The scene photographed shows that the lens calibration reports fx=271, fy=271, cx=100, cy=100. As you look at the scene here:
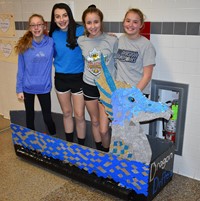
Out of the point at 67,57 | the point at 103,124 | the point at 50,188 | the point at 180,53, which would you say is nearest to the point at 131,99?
the point at 103,124

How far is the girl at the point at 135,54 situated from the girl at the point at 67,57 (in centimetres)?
39

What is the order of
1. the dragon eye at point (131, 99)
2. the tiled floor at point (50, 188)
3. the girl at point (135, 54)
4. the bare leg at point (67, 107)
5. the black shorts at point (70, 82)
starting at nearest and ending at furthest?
the dragon eye at point (131, 99) < the girl at point (135, 54) < the tiled floor at point (50, 188) < the black shorts at point (70, 82) < the bare leg at point (67, 107)

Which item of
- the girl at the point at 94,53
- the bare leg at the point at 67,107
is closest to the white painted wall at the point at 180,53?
the girl at the point at 94,53

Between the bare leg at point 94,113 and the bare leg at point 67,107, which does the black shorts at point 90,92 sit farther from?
the bare leg at point 67,107

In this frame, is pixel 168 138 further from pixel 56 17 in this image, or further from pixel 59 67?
pixel 56 17

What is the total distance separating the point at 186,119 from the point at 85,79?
939mm

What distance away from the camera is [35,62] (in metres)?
2.49

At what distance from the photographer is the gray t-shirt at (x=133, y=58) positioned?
2.07 metres

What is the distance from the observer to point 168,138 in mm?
2494

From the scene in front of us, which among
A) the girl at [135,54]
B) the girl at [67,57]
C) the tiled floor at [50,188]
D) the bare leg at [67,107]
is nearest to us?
the girl at [135,54]

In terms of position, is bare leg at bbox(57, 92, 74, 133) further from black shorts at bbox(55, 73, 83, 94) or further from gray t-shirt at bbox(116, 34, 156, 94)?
gray t-shirt at bbox(116, 34, 156, 94)

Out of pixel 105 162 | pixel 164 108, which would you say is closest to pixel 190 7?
pixel 164 108

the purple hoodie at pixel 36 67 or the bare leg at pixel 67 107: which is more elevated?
the purple hoodie at pixel 36 67

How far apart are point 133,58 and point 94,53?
32cm
